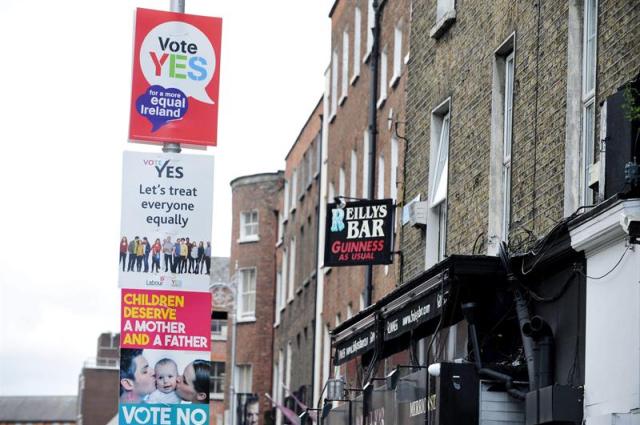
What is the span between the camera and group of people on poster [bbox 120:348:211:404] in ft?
59.0

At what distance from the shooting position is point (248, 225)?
59406mm

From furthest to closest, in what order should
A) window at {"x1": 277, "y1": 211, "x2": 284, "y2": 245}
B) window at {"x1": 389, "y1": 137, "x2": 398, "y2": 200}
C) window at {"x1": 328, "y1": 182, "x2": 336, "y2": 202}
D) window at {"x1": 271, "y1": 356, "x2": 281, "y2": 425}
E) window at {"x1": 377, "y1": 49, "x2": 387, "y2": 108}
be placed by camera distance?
1. window at {"x1": 277, "y1": 211, "x2": 284, "y2": 245}
2. window at {"x1": 271, "y1": 356, "x2": 281, "y2": 425}
3. window at {"x1": 328, "y1": 182, "x2": 336, "y2": 202}
4. window at {"x1": 377, "y1": 49, "x2": 387, "y2": 108}
5. window at {"x1": 389, "y1": 137, "x2": 398, "y2": 200}

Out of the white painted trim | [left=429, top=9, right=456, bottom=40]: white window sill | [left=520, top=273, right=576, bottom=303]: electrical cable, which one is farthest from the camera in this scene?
[left=429, top=9, right=456, bottom=40]: white window sill

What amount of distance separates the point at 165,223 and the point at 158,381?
5.66 ft

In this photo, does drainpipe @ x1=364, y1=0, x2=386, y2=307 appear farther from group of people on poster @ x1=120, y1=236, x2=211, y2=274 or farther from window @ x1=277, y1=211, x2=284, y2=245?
window @ x1=277, y1=211, x2=284, y2=245

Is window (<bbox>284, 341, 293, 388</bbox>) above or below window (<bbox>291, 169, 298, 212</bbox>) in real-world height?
below

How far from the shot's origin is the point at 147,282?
1814 centimetres

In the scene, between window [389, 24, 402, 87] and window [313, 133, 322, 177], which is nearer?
window [389, 24, 402, 87]

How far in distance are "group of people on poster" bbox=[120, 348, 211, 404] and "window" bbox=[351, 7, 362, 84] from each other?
20076 millimetres

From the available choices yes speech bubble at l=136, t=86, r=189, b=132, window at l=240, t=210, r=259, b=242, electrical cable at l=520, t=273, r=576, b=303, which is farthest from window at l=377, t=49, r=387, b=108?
window at l=240, t=210, r=259, b=242

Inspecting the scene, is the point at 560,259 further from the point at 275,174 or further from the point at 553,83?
the point at 275,174

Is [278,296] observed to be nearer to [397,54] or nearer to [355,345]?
[397,54]

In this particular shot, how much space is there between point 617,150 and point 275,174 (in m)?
44.9

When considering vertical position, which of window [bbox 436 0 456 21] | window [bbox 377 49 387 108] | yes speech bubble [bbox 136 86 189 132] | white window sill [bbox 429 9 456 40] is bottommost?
yes speech bubble [bbox 136 86 189 132]
